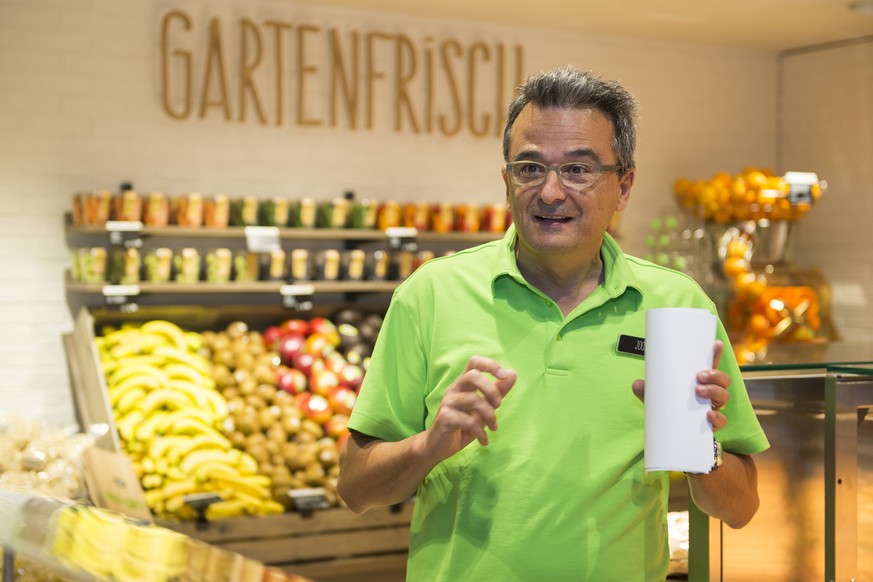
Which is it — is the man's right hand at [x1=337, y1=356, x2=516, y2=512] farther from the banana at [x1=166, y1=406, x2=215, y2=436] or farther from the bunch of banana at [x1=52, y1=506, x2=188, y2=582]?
the banana at [x1=166, y1=406, x2=215, y2=436]

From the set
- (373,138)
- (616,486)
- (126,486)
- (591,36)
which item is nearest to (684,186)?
(591,36)

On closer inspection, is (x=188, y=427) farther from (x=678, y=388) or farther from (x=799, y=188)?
(x=799, y=188)

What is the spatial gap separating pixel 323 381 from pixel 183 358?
0.72m

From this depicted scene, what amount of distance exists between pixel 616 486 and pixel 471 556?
0.26 meters

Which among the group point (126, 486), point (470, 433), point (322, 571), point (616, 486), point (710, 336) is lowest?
point (322, 571)

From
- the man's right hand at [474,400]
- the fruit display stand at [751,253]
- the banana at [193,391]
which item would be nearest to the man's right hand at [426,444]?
the man's right hand at [474,400]

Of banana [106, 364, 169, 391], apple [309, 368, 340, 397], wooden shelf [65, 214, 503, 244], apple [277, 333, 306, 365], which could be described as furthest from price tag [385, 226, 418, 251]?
banana [106, 364, 169, 391]

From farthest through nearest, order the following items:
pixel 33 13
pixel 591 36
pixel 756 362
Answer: pixel 591 36 → pixel 33 13 → pixel 756 362

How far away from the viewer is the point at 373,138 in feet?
21.9

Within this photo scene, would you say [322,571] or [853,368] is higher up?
[853,368]

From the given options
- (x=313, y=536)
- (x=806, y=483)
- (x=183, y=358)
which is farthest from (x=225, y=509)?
(x=806, y=483)

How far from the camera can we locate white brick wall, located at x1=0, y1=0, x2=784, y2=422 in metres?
5.76

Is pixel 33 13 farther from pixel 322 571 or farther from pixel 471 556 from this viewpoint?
pixel 471 556

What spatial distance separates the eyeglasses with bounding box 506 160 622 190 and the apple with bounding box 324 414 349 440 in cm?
358
